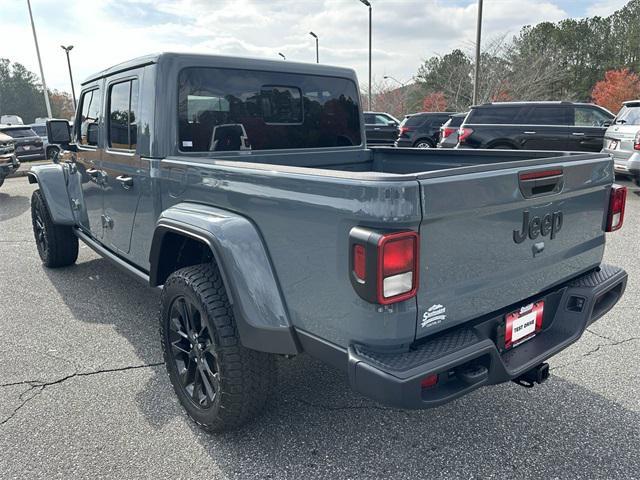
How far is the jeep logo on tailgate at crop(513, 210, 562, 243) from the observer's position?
7.21 ft

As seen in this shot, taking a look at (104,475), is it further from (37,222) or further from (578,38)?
(578,38)

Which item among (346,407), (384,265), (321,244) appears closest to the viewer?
(384,265)

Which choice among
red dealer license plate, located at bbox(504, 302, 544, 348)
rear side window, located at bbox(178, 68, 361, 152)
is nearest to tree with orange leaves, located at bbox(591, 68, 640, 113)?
A: rear side window, located at bbox(178, 68, 361, 152)

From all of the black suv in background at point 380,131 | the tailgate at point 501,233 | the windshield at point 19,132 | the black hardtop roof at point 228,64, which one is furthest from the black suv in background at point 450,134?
the windshield at point 19,132

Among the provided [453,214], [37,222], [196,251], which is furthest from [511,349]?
[37,222]

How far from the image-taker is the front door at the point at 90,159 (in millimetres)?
4008

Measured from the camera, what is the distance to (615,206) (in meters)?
2.81

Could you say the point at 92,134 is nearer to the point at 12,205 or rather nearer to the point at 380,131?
the point at 12,205

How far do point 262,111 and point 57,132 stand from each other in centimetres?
222

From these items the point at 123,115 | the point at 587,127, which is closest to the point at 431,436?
the point at 123,115

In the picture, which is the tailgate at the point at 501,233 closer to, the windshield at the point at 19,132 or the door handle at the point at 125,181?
the door handle at the point at 125,181

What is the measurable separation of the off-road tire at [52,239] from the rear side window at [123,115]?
187cm

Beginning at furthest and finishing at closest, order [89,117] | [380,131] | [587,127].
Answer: [380,131] → [587,127] → [89,117]

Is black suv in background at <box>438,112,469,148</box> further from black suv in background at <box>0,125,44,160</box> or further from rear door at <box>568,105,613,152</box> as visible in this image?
black suv in background at <box>0,125,44,160</box>
